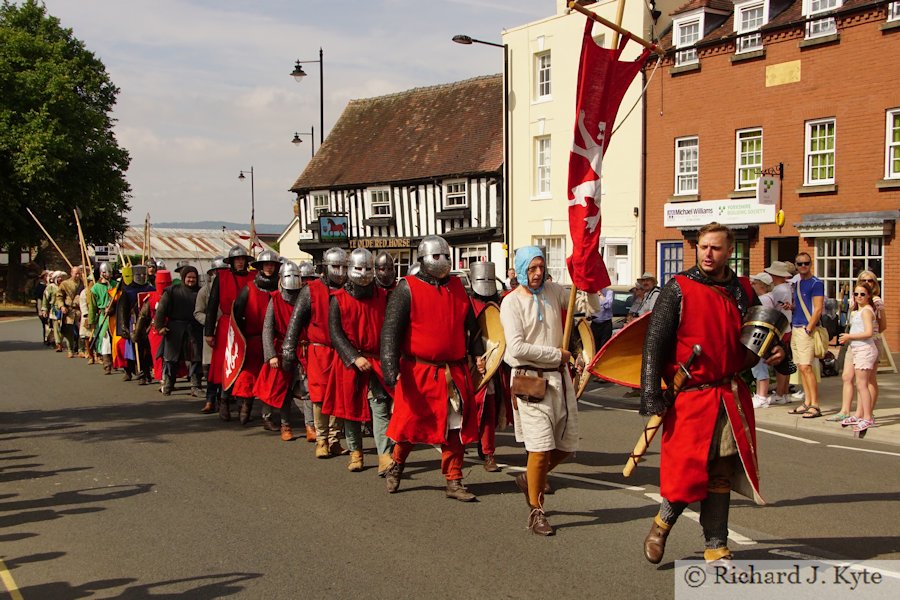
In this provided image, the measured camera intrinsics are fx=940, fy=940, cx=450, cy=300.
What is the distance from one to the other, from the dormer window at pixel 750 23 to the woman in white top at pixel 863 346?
15.2m

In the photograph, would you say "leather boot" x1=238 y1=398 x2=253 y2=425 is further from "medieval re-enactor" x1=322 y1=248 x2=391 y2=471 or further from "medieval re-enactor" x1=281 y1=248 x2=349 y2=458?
"medieval re-enactor" x1=322 y1=248 x2=391 y2=471

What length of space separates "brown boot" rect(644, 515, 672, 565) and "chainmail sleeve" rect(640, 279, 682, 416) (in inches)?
28.5

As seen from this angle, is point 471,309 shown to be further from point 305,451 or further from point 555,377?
point 305,451

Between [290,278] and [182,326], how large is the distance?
3.94 meters

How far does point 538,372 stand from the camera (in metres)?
6.29

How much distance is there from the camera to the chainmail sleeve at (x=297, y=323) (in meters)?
8.97

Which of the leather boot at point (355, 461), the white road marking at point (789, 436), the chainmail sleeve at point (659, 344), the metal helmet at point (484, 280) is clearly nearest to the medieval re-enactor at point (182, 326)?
the leather boot at point (355, 461)

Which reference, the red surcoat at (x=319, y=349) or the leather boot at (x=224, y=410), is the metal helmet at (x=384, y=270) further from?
the leather boot at (x=224, y=410)

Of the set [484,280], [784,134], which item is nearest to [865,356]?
[484,280]

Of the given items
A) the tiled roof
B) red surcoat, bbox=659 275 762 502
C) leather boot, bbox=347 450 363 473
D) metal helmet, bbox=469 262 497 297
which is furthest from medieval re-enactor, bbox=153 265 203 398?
the tiled roof

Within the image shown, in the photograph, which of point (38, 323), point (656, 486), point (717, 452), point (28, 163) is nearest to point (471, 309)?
point (656, 486)

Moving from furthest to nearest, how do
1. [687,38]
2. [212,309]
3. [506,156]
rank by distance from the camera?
[506,156], [687,38], [212,309]

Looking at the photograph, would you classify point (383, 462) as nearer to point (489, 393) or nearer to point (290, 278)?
point (489, 393)

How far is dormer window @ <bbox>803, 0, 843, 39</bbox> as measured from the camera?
72.5 ft
